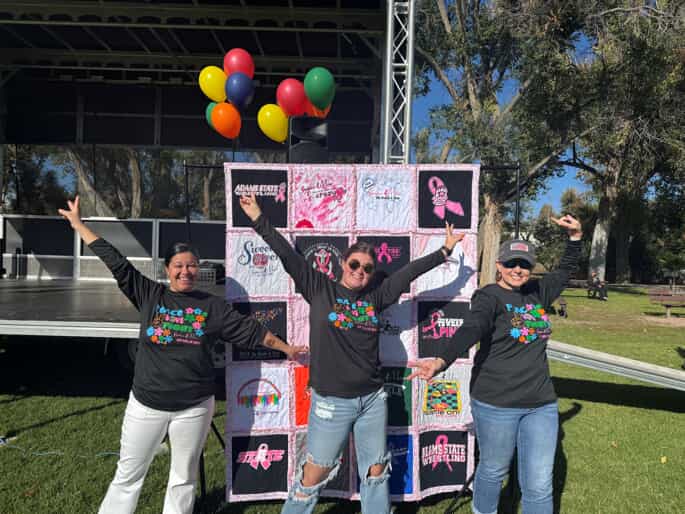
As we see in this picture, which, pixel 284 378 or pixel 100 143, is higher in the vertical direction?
pixel 100 143

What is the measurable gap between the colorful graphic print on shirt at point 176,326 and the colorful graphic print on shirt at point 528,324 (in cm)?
163

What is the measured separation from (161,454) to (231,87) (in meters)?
3.47

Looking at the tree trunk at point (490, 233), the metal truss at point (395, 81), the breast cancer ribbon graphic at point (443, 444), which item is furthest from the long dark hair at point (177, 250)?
the tree trunk at point (490, 233)

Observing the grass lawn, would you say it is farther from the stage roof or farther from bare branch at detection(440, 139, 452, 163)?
bare branch at detection(440, 139, 452, 163)

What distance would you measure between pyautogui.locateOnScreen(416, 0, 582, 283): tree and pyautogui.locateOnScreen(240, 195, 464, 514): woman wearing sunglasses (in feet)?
33.4

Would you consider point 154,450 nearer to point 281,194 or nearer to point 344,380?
point 344,380

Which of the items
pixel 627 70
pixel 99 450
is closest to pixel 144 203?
pixel 99 450

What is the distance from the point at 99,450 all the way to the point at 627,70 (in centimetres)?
1358

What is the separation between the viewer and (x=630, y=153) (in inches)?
580

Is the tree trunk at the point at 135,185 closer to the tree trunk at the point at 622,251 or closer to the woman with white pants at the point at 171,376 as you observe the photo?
the woman with white pants at the point at 171,376

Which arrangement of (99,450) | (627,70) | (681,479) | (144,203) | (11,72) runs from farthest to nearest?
(627,70) < (144,203) < (11,72) < (99,450) < (681,479)

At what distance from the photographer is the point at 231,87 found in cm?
452

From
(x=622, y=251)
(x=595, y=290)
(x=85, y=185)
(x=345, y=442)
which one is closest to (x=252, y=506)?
(x=345, y=442)

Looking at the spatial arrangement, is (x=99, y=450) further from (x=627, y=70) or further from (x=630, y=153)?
(x=630, y=153)
